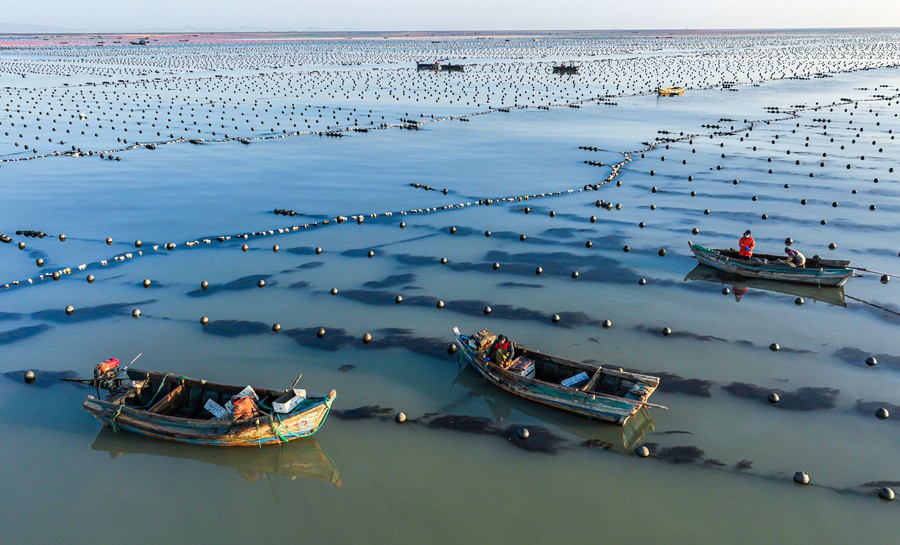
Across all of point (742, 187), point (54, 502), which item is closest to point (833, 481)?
point (54, 502)

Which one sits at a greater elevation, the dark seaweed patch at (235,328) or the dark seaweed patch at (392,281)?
the dark seaweed patch at (392,281)

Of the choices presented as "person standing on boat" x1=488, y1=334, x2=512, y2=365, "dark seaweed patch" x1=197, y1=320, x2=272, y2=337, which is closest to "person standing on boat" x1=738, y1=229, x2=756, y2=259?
"person standing on boat" x1=488, y1=334, x2=512, y2=365

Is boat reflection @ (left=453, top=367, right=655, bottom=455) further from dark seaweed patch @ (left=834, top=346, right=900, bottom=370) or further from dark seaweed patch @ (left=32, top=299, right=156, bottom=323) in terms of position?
dark seaweed patch @ (left=32, top=299, right=156, bottom=323)

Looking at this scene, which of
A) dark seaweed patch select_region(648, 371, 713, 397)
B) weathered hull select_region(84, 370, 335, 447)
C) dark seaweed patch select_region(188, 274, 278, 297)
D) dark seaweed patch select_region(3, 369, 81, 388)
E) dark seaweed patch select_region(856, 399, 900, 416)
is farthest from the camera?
dark seaweed patch select_region(188, 274, 278, 297)

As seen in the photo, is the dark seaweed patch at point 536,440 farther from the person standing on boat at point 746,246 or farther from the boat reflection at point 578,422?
the person standing on boat at point 746,246

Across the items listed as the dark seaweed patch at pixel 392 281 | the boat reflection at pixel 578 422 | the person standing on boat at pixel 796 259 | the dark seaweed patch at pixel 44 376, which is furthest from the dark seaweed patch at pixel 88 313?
the person standing on boat at pixel 796 259

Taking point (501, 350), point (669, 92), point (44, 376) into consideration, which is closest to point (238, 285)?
point (44, 376)

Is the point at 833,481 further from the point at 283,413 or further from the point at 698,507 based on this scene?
the point at 283,413
